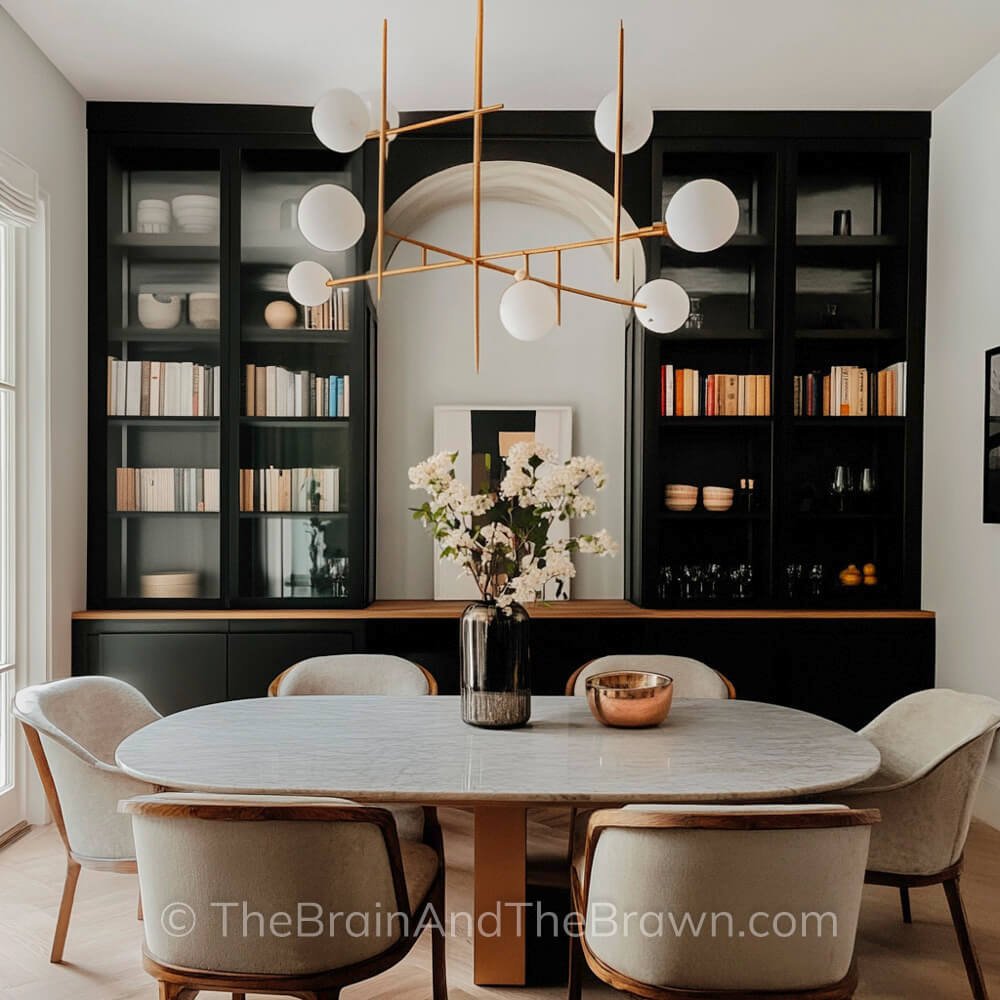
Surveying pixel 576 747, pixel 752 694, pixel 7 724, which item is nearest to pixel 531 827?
pixel 752 694

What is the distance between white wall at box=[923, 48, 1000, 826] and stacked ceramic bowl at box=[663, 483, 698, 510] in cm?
110

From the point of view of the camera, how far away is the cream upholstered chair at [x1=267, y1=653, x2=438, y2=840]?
3.46m

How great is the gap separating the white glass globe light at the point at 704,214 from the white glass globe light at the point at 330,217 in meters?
0.80

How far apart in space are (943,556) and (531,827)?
88.1 inches

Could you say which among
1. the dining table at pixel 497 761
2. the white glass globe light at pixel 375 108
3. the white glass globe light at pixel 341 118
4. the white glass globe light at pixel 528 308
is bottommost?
the dining table at pixel 497 761

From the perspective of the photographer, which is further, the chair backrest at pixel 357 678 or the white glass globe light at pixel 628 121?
the chair backrest at pixel 357 678

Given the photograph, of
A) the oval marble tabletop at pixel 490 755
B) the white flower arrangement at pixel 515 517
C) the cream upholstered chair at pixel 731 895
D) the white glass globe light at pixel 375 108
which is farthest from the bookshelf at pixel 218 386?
the cream upholstered chair at pixel 731 895

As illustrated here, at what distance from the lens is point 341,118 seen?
242 cm

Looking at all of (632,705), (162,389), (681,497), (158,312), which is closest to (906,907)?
(632,705)

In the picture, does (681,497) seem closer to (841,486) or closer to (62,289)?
(841,486)

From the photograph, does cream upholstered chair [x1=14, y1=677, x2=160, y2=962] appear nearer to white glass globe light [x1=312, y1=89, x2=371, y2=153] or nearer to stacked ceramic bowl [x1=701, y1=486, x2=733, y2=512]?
white glass globe light [x1=312, y1=89, x2=371, y2=153]

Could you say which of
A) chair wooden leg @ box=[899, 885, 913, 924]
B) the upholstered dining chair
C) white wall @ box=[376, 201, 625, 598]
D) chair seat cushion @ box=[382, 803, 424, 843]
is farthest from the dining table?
white wall @ box=[376, 201, 625, 598]

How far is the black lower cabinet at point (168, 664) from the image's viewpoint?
4.30 metres

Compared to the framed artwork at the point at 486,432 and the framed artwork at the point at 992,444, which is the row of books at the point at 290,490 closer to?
the framed artwork at the point at 486,432
